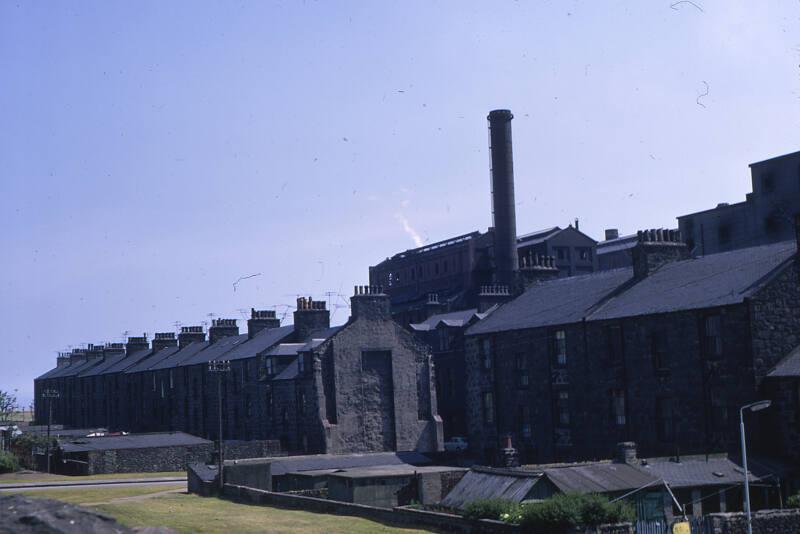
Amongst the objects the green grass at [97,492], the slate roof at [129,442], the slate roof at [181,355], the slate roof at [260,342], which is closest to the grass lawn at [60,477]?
the slate roof at [129,442]

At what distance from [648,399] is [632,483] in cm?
1040

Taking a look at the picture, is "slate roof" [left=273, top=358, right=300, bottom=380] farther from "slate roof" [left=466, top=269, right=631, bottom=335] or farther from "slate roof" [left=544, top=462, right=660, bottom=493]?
"slate roof" [left=544, top=462, right=660, bottom=493]

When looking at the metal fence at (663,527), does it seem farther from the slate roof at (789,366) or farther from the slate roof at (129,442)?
the slate roof at (129,442)

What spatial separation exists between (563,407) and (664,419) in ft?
23.9

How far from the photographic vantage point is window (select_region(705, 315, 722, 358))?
4250cm

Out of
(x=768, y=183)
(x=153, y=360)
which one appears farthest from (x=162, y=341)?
(x=768, y=183)

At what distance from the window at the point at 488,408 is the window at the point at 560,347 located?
684 centimetres

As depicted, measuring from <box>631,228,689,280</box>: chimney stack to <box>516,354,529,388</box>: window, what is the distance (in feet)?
25.2

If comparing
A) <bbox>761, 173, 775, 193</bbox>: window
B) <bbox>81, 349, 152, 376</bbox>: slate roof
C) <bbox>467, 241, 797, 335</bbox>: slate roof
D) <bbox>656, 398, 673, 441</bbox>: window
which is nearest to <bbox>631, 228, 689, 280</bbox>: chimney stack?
<bbox>467, 241, 797, 335</bbox>: slate roof

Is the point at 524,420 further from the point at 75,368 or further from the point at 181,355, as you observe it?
the point at 75,368

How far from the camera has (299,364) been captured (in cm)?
6738

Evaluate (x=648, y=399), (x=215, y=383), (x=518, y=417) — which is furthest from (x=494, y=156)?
(x=648, y=399)

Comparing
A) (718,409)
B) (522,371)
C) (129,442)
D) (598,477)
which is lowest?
(598,477)

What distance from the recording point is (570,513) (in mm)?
30328
